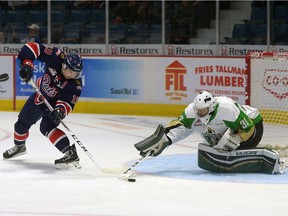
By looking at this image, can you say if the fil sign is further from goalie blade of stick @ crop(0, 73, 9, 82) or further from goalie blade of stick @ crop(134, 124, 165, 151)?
goalie blade of stick @ crop(134, 124, 165, 151)

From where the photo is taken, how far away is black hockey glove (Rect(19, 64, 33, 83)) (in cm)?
717

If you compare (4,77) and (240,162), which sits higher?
(4,77)

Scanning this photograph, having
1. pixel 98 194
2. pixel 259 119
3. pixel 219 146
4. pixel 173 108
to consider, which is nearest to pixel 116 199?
pixel 98 194

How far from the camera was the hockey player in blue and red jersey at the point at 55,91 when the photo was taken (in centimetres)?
715

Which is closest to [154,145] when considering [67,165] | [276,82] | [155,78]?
[67,165]

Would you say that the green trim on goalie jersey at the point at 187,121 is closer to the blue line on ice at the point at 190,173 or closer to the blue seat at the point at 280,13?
the blue line on ice at the point at 190,173

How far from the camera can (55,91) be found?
736 centimetres

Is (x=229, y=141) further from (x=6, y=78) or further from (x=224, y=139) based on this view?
(x=6, y=78)

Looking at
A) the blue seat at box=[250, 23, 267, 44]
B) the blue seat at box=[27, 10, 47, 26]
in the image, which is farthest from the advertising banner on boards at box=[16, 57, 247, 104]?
the blue seat at box=[27, 10, 47, 26]

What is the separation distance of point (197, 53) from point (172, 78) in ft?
4.46

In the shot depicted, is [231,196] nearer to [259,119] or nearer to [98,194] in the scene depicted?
[98,194]

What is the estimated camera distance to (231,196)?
590 centimetres

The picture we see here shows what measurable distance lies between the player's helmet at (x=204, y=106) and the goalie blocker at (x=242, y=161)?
0.36 m

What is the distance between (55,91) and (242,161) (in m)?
1.67
